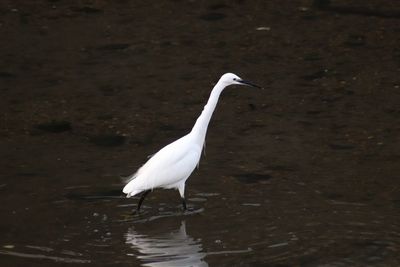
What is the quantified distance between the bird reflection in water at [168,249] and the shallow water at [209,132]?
0.05 feet

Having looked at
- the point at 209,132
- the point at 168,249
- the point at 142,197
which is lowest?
the point at 168,249

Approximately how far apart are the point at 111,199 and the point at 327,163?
6.07 feet

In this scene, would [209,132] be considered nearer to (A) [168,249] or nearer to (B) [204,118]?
(B) [204,118]

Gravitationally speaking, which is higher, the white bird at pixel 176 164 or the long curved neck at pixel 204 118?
the long curved neck at pixel 204 118

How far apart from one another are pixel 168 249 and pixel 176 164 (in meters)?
0.94

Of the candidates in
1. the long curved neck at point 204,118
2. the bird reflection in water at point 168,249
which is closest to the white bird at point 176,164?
the long curved neck at point 204,118

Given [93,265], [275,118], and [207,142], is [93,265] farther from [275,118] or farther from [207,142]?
[275,118]

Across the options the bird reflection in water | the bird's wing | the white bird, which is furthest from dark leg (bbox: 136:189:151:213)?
the bird reflection in water

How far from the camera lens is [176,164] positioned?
7.21 m

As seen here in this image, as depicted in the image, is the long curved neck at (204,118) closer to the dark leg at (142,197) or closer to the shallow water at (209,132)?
the shallow water at (209,132)

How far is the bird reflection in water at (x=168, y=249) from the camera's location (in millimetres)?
6223

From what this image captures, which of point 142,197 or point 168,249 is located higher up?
point 142,197

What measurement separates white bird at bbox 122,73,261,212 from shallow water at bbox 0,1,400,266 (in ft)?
0.67

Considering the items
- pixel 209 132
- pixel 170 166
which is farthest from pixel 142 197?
pixel 209 132
